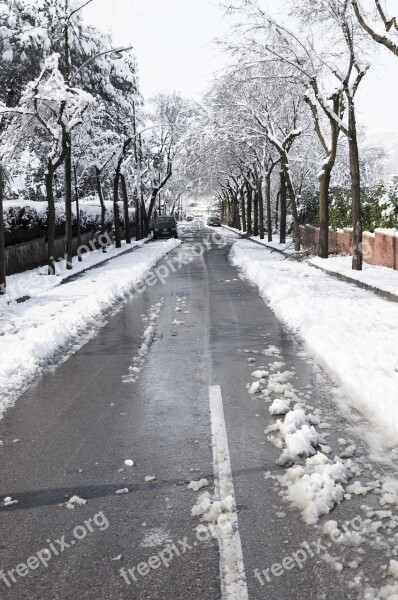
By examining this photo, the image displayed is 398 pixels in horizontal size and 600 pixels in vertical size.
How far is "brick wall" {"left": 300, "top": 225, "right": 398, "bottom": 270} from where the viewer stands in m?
17.9

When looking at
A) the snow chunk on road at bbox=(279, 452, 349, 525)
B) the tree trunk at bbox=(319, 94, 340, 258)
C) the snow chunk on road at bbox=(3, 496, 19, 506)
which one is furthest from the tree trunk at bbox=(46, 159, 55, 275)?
the snow chunk on road at bbox=(279, 452, 349, 525)

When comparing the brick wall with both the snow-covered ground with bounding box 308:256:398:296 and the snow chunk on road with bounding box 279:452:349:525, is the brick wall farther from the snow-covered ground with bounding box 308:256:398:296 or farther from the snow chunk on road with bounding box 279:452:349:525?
the snow chunk on road with bounding box 279:452:349:525

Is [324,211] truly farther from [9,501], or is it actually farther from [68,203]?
[9,501]

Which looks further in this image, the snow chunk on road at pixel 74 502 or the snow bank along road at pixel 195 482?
the snow chunk on road at pixel 74 502

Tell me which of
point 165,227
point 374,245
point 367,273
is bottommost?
point 367,273

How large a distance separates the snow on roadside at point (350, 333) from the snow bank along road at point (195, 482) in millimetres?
104

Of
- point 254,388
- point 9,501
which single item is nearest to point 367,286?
point 254,388

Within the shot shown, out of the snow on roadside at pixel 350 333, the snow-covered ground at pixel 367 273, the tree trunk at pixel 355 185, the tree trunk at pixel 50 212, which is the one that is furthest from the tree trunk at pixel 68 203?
the tree trunk at pixel 355 185

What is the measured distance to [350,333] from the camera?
8.90 meters

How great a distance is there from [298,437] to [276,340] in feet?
14.7

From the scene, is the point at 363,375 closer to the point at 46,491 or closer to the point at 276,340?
the point at 276,340

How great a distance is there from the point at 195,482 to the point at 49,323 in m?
7.01

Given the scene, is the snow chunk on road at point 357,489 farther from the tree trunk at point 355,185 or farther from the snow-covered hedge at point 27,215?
the snow-covered hedge at point 27,215

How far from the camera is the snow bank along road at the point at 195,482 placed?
3.24 m
